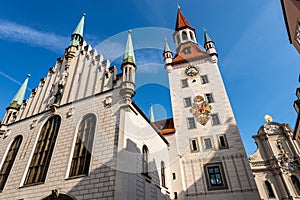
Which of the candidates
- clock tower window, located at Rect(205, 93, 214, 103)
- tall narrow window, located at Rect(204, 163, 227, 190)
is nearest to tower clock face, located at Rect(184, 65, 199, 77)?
clock tower window, located at Rect(205, 93, 214, 103)

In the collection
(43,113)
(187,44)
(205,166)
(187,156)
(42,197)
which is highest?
(187,44)

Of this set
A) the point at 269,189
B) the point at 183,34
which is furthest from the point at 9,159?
the point at 183,34

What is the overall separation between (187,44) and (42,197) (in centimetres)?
2905

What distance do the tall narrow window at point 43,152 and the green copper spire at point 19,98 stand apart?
20.5 ft

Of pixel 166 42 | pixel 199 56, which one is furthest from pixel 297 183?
pixel 166 42

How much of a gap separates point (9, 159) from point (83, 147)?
736 centimetres

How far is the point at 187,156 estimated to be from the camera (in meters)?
19.1

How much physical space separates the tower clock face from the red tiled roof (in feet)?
5.58

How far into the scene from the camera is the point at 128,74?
1237 centimetres

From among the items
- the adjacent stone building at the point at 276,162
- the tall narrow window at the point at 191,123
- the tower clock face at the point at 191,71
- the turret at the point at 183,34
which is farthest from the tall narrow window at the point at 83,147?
the turret at the point at 183,34

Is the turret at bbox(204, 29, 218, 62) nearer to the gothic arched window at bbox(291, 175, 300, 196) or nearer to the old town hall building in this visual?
the old town hall building

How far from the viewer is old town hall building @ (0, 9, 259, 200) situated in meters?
9.88

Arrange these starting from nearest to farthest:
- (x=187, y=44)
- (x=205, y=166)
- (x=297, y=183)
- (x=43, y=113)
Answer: (x=43, y=113), (x=205, y=166), (x=297, y=183), (x=187, y=44)

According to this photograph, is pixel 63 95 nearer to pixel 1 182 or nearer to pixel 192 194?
pixel 1 182
